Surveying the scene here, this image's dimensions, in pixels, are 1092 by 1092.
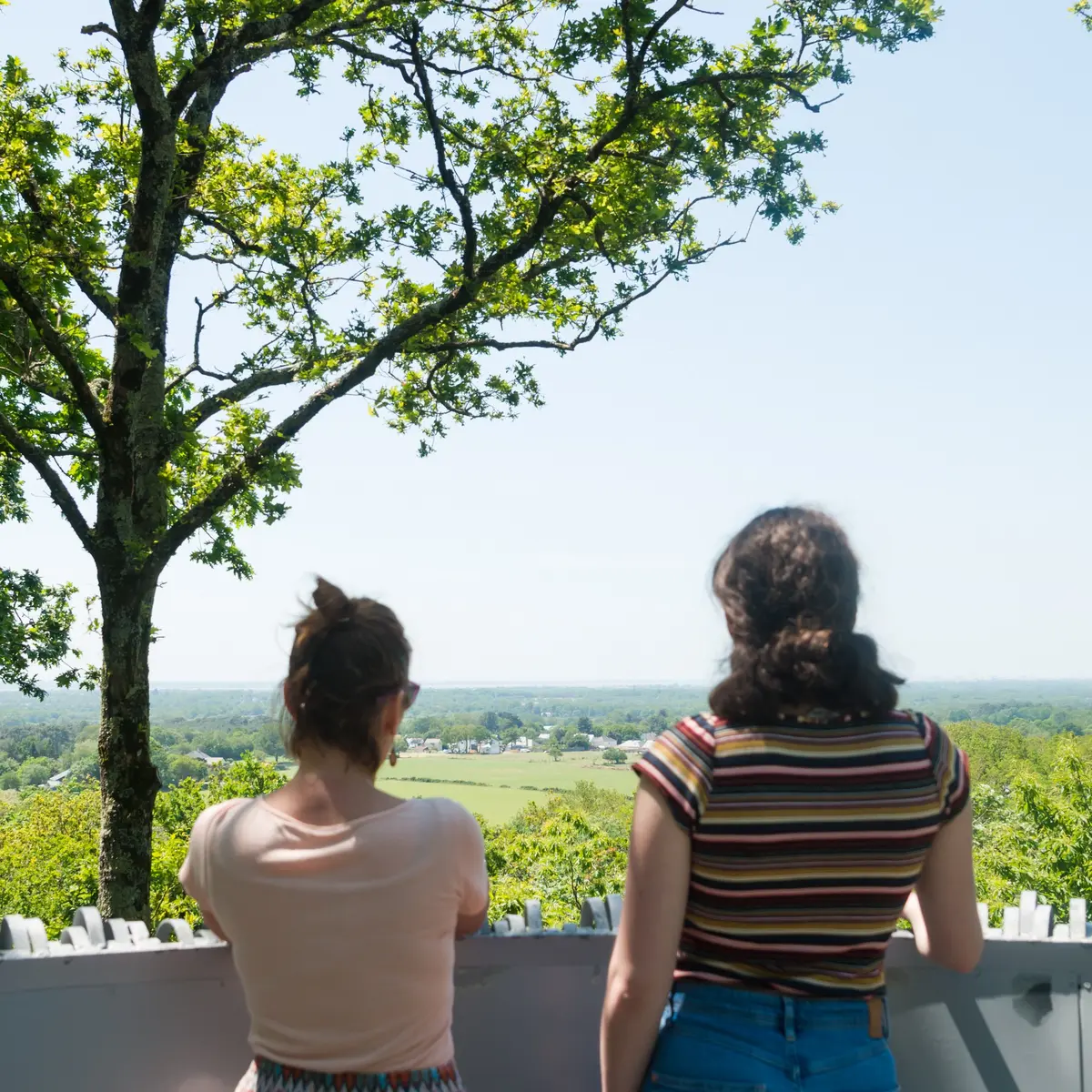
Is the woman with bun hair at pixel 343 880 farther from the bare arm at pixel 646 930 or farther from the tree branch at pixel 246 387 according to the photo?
the tree branch at pixel 246 387

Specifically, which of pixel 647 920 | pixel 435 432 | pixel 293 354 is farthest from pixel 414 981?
pixel 435 432

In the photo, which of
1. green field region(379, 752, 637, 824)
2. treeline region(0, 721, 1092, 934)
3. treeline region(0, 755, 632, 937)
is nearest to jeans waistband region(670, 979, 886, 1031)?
treeline region(0, 721, 1092, 934)

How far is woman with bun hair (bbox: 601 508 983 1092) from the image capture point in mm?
1211

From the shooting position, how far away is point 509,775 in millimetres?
47406

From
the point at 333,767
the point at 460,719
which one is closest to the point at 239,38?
the point at 333,767

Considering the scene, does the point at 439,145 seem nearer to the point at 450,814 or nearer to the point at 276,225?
the point at 276,225

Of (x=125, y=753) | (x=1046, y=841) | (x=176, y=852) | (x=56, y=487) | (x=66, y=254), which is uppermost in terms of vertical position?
(x=66, y=254)

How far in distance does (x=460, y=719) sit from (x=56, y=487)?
31.6 m

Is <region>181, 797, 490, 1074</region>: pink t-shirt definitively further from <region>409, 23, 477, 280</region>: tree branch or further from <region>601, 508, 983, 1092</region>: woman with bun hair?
<region>409, 23, 477, 280</region>: tree branch

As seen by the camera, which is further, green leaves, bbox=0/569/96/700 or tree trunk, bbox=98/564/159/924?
green leaves, bbox=0/569/96/700

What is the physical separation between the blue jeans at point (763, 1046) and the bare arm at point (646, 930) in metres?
0.04

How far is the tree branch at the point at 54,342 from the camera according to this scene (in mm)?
7383

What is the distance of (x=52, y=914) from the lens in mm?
27500

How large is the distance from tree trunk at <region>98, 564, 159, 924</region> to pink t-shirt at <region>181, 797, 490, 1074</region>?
8016 mm
